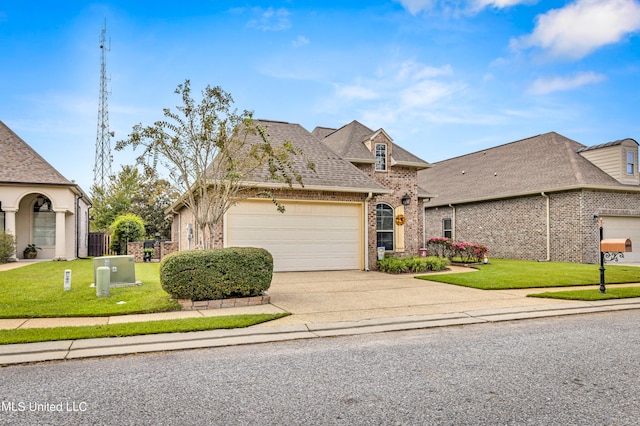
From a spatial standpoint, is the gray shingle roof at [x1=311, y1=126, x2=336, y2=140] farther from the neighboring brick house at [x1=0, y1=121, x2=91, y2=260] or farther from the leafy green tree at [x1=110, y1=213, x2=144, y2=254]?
the neighboring brick house at [x1=0, y1=121, x2=91, y2=260]

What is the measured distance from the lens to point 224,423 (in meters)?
3.28

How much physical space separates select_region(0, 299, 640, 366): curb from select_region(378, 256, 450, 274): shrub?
630 centimetres

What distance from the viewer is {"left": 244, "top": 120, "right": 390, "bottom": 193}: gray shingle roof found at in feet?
48.1

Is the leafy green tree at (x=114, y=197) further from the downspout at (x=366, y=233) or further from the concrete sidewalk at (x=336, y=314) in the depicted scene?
the concrete sidewalk at (x=336, y=314)

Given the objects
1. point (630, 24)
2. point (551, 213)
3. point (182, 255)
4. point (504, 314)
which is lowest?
point (504, 314)

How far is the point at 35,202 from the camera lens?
820 inches

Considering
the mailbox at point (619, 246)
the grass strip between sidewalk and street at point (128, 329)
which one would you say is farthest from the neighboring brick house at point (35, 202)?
the mailbox at point (619, 246)

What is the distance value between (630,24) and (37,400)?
18.9 metres

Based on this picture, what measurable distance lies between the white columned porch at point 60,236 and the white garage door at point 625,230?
24.2m

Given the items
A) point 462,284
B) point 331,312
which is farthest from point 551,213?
point 331,312

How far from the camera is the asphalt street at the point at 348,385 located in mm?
3424

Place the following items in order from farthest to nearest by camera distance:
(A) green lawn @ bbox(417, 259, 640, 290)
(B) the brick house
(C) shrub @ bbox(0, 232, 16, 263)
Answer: (C) shrub @ bbox(0, 232, 16, 263)
(B) the brick house
(A) green lawn @ bbox(417, 259, 640, 290)

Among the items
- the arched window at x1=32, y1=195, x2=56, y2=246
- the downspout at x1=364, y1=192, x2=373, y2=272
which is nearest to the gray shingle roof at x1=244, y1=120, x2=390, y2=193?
the downspout at x1=364, y1=192, x2=373, y2=272

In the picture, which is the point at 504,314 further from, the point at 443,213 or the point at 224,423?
the point at 443,213
